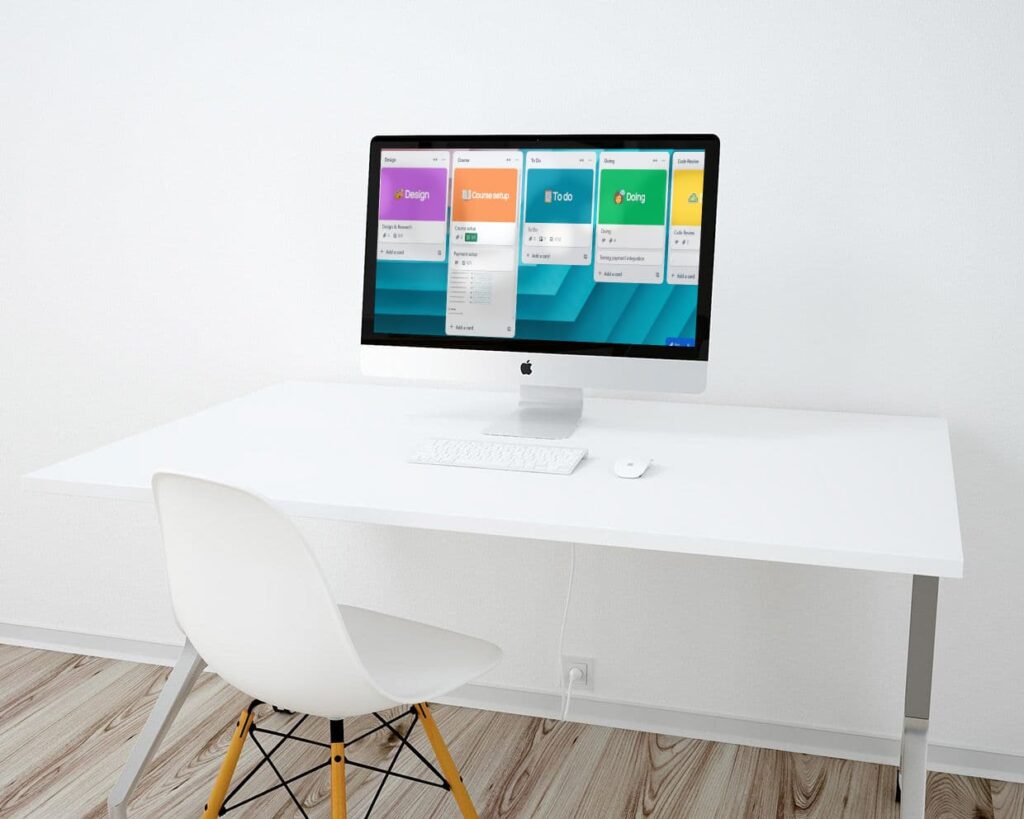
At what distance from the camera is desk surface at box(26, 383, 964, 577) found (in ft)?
4.70

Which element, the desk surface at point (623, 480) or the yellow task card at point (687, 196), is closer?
the desk surface at point (623, 480)

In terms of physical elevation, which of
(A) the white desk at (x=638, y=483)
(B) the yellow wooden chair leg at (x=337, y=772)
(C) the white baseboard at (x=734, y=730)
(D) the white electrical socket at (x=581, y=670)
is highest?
(A) the white desk at (x=638, y=483)

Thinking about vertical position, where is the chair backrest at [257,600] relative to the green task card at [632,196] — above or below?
below

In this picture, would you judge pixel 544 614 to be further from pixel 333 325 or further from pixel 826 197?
pixel 826 197

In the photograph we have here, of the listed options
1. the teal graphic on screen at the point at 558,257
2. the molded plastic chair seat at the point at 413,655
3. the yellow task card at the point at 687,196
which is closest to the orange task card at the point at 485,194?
the teal graphic on screen at the point at 558,257

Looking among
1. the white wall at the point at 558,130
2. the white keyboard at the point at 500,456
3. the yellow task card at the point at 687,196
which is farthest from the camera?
the white wall at the point at 558,130

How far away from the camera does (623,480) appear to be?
5.46ft

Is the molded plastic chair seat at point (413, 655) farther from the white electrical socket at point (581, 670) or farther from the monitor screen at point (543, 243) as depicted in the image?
the white electrical socket at point (581, 670)

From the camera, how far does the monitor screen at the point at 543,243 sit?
74.4 inches

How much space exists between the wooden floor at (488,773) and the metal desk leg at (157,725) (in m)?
0.16

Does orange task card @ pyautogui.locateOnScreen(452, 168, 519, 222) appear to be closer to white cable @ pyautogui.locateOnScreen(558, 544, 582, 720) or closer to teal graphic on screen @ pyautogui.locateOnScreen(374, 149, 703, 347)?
teal graphic on screen @ pyautogui.locateOnScreen(374, 149, 703, 347)

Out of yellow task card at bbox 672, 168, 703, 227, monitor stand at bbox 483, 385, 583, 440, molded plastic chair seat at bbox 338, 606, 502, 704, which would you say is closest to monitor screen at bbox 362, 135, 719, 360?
yellow task card at bbox 672, 168, 703, 227

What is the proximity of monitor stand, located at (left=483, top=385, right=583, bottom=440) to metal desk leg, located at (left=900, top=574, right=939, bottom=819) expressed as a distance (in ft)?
2.05

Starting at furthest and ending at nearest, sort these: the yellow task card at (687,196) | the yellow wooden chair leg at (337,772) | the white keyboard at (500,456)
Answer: the yellow task card at (687,196)
the white keyboard at (500,456)
the yellow wooden chair leg at (337,772)
